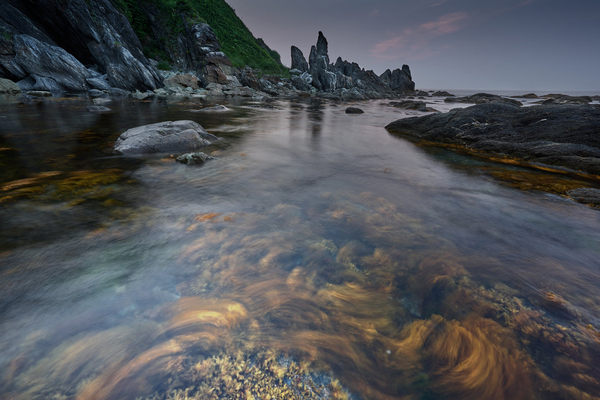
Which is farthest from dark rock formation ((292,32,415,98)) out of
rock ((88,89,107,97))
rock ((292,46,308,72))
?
rock ((88,89,107,97))

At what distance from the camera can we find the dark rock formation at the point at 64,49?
22.9 m

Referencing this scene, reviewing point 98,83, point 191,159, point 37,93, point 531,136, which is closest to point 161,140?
point 191,159

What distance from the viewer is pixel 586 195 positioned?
5016mm

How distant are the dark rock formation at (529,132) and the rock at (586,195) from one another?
8.00 feet

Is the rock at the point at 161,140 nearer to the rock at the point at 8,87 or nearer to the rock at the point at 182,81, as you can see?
the rock at the point at 8,87

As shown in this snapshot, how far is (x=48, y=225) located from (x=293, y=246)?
349cm

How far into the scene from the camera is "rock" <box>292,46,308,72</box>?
82875 mm

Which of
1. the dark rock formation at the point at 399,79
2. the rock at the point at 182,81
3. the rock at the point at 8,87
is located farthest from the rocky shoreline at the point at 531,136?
the dark rock formation at the point at 399,79

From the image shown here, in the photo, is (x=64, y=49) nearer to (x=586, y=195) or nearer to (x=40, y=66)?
(x=40, y=66)

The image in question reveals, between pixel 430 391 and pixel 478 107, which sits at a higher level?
pixel 478 107

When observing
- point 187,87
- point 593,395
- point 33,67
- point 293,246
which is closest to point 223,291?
point 293,246

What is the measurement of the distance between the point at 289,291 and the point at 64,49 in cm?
4317

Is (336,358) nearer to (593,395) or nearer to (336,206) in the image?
(593,395)

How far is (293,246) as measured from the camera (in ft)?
10.4
